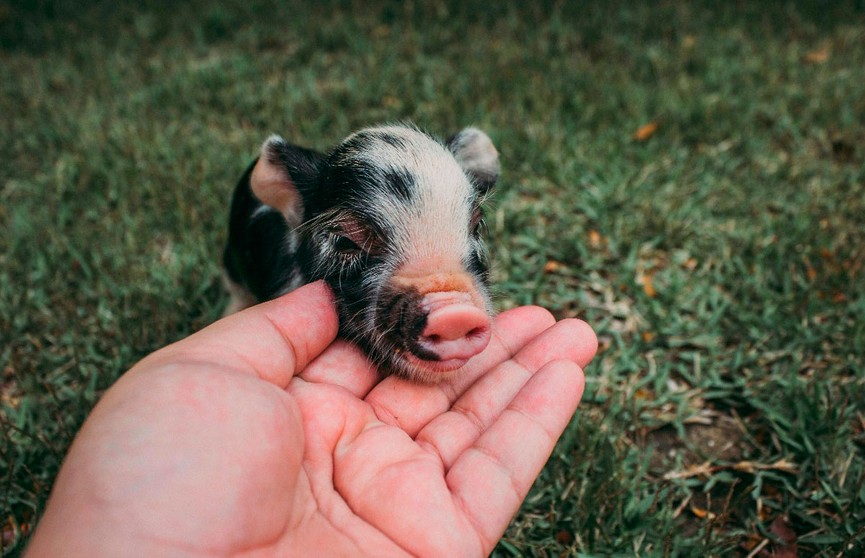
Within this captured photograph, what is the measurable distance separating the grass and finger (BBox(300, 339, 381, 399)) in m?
0.72

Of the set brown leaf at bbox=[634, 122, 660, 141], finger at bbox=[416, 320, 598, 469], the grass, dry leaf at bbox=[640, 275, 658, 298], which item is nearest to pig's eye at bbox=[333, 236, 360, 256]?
finger at bbox=[416, 320, 598, 469]

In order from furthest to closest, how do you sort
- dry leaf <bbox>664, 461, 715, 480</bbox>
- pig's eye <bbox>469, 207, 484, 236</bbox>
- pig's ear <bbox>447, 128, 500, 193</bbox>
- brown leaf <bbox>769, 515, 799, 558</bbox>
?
pig's ear <bbox>447, 128, 500, 193</bbox> < dry leaf <bbox>664, 461, 715, 480</bbox> < pig's eye <bbox>469, 207, 484, 236</bbox> < brown leaf <bbox>769, 515, 799, 558</bbox>

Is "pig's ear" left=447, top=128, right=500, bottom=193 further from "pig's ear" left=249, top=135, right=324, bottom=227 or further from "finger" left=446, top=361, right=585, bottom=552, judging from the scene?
"finger" left=446, top=361, right=585, bottom=552

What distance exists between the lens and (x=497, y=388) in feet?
7.36

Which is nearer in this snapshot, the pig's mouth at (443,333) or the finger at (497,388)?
the pig's mouth at (443,333)

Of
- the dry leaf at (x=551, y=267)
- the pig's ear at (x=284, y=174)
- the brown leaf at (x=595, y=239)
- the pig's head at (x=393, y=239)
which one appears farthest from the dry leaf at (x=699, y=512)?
the pig's ear at (x=284, y=174)

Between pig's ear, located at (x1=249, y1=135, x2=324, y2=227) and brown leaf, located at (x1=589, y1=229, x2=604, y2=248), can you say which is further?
brown leaf, located at (x1=589, y1=229, x2=604, y2=248)

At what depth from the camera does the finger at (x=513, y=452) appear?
1.81 m

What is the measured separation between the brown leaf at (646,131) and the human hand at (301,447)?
8.98 ft

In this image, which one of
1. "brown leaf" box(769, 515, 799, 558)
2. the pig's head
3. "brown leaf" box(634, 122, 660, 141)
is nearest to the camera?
the pig's head

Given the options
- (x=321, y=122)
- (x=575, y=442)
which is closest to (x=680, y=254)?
(x=575, y=442)

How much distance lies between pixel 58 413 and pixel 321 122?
2995 mm

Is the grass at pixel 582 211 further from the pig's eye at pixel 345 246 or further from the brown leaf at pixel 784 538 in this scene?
the pig's eye at pixel 345 246

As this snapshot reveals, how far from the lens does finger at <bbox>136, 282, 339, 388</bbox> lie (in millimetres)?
1852
